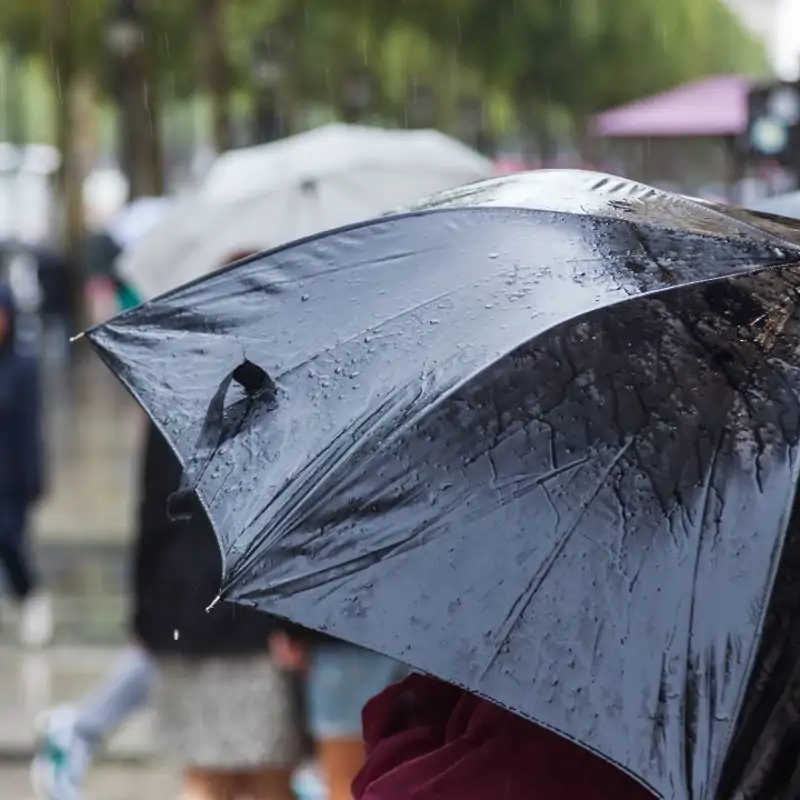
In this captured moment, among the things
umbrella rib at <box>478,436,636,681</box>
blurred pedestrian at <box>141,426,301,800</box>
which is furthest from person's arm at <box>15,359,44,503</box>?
umbrella rib at <box>478,436,636,681</box>

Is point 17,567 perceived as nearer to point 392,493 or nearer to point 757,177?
point 392,493

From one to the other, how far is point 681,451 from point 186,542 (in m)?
2.19

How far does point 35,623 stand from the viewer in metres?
7.59

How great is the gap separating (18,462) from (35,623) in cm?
78

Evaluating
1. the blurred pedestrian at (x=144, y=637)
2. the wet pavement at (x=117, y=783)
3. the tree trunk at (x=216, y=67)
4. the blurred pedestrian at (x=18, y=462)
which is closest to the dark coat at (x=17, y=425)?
the blurred pedestrian at (x=18, y=462)

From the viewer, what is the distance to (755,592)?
5.83 ft

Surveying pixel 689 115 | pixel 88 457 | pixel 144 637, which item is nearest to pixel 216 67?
pixel 689 115

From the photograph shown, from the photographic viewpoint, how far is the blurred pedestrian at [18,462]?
741cm

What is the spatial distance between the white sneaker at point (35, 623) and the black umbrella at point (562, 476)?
221 inches

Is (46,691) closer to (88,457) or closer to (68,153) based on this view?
(88,457)

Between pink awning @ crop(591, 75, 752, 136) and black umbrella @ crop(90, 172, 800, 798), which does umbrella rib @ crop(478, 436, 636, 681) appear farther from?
pink awning @ crop(591, 75, 752, 136)

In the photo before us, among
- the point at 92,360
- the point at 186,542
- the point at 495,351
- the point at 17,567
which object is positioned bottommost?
the point at 92,360

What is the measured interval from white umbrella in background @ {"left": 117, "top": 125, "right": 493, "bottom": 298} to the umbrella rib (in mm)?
2668

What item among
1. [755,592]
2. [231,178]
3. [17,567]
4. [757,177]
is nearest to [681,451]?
[755,592]
